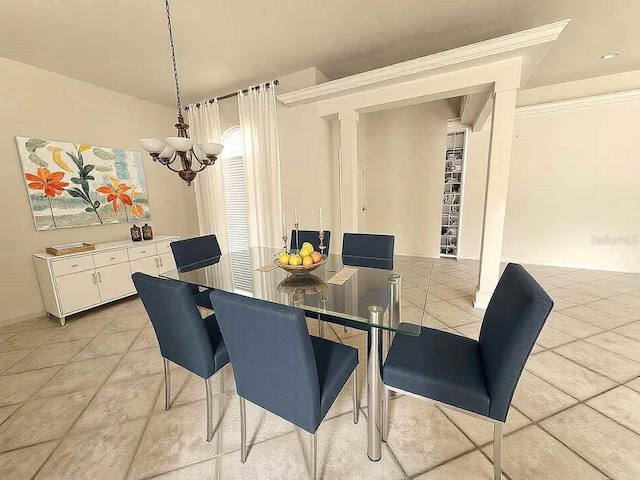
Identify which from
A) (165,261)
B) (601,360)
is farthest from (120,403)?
(601,360)

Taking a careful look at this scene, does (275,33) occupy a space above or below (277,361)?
above

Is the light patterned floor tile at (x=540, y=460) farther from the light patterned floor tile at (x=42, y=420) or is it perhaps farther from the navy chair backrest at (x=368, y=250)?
the light patterned floor tile at (x=42, y=420)

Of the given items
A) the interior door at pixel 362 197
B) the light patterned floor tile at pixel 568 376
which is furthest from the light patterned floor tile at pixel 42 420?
the interior door at pixel 362 197

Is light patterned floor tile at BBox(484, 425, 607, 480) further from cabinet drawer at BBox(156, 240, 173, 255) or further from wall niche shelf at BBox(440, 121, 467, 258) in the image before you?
cabinet drawer at BBox(156, 240, 173, 255)

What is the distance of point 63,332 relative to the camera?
2.68 metres

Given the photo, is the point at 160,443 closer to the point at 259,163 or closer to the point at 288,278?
the point at 288,278

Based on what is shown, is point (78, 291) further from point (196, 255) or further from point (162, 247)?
point (196, 255)

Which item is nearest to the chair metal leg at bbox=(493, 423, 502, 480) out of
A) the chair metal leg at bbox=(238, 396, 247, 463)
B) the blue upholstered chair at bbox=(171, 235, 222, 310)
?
the chair metal leg at bbox=(238, 396, 247, 463)

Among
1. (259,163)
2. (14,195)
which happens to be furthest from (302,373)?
(14,195)

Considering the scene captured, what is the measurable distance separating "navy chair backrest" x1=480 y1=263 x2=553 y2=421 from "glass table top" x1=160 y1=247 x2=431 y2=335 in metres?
0.32

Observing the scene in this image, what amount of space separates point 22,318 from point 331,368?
12.4 ft

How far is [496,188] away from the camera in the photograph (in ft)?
8.67

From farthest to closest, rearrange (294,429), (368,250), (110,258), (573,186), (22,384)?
(573,186), (110,258), (368,250), (22,384), (294,429)

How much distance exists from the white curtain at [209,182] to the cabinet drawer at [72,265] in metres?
1.69
